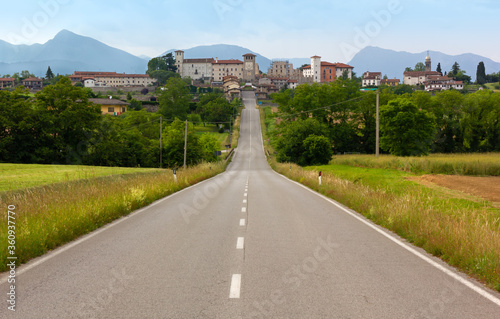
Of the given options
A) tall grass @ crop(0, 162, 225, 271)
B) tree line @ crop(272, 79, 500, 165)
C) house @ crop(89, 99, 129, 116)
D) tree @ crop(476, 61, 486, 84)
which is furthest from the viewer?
tree @ crop(476, 61, 486, 84)

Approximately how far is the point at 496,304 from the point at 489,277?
1.12m

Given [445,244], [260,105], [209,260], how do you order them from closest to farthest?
[209,260] → [445,244] → [260,105]

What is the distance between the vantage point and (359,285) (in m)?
5.67

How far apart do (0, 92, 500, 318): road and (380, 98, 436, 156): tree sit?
61.1 metres

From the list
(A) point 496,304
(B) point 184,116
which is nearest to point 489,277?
(A) point 496,304

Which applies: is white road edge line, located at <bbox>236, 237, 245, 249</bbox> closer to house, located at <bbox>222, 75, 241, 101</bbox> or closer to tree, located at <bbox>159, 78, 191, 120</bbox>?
tree, located at <bbox>159, 78, 191, 120</bbox>

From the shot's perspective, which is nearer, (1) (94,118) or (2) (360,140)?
(1) (94,118)

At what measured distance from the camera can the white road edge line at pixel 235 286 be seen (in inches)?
207

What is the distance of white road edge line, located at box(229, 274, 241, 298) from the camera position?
526 cm

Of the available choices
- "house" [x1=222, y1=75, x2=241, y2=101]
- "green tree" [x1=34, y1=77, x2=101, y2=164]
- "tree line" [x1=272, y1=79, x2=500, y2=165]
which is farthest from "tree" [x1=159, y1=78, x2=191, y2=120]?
"green tree" [x1=34, y1=77, x2=101, y2=164]

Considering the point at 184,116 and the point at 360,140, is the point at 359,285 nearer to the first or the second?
the point at 360,140

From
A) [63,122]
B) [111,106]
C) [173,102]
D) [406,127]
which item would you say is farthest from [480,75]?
[63,122]

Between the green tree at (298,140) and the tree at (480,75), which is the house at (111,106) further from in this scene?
the tree at (480,75)

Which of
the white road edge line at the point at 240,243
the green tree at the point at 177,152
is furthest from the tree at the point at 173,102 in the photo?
the white road edge line at the point at 240,243
